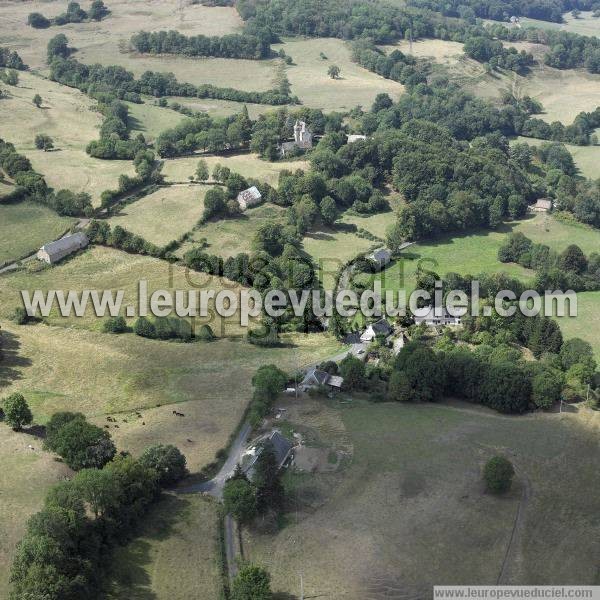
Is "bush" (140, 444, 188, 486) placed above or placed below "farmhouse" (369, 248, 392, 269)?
above

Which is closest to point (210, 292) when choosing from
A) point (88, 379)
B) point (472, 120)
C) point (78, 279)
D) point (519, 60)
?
point (78, 279)

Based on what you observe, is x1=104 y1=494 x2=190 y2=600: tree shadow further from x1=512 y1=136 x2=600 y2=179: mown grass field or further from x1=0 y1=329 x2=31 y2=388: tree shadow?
x1=512 y1=136 x2=600 y2=179: mown grass field

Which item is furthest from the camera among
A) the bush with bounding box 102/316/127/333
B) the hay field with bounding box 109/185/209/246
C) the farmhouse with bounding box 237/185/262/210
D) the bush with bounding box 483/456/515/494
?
Result: the farmhouse with bounding box 237/185/262/210

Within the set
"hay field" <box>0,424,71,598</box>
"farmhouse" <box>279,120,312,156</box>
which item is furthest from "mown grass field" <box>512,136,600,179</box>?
"hay field" <box>0,424,71,598</box>

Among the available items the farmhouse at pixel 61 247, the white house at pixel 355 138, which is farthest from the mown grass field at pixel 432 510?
the white house at pixel 355 138

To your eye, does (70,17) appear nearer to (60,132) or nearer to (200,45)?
(200,45)

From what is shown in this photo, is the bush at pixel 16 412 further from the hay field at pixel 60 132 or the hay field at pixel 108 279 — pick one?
the hay field at pixel 60 132

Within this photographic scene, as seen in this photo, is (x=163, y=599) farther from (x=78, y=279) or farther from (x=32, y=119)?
(x=32, y=119)

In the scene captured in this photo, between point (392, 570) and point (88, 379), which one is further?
point (88, 379)
